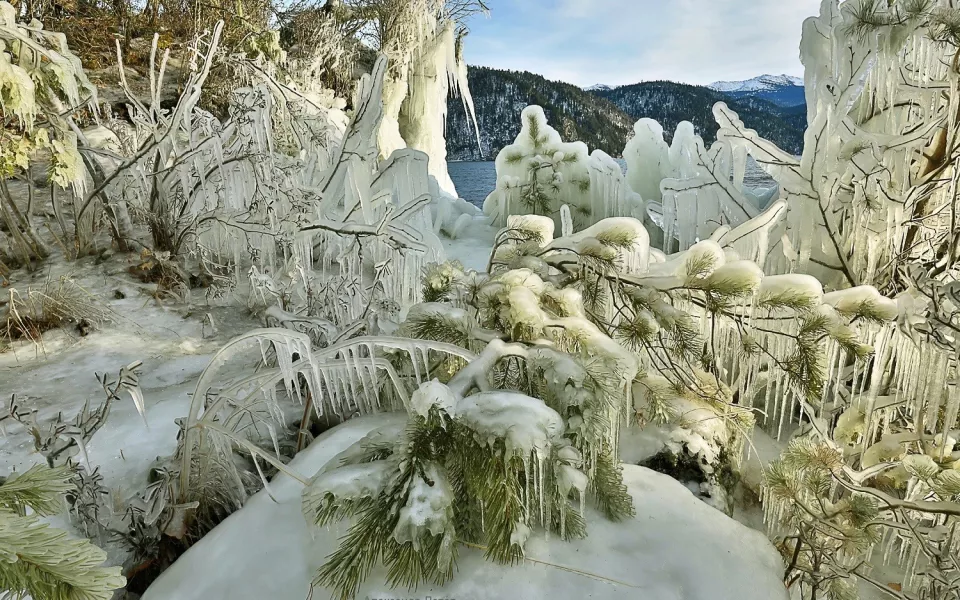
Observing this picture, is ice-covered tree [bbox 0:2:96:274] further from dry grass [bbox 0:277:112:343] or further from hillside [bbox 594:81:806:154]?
hillside [bbox 594:81:806:154]

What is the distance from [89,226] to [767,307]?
3801mm

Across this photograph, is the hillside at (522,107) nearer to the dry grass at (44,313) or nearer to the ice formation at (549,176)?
the ice formation at (549,176)

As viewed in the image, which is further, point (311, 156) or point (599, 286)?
point (311, 156)

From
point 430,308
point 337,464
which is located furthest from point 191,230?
point 337,464

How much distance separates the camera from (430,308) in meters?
1.69

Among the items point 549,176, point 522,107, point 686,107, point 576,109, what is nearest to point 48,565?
point 549,176

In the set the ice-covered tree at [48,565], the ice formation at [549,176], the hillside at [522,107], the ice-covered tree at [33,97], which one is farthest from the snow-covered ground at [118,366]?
the hillside at [522,107]

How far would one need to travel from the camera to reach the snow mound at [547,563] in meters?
1.17

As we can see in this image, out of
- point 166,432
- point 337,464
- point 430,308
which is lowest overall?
point 166,432

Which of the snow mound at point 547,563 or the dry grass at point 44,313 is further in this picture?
the dry grass at point 44,313

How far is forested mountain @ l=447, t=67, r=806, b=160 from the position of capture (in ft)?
94.7

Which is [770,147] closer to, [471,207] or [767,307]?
[767,307]

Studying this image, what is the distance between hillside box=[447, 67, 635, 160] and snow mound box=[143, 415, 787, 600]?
2661cm

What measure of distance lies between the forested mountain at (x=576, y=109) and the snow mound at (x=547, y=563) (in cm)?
2491
